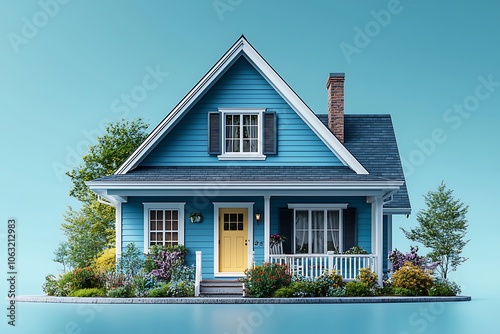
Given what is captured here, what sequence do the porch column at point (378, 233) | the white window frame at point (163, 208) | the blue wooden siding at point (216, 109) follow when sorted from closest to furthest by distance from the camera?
1. the porch column at point (378, 233)
2. the white window frame at point (163, 208)
3. the blue wooden siding at point (216, 109)

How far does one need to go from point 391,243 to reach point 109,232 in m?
12.8

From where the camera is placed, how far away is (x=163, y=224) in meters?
21.0

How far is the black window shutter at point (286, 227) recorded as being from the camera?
20.8m

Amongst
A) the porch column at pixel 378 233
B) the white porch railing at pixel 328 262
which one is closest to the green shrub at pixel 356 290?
the white porch railing at pixel 328 262

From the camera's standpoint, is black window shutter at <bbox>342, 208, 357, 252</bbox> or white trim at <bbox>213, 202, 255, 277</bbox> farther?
black window shutter at <bbox>342, 208, 357, 252</bbox>

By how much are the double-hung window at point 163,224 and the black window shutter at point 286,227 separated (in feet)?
10.9

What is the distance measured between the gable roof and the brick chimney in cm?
280

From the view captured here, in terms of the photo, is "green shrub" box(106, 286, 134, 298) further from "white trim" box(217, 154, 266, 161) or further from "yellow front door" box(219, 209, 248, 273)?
"white trim" box(217, 154, 266, 161)

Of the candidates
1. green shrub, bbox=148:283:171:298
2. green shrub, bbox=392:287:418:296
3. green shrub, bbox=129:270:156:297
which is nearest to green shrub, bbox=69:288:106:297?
green shrub, bbox=129:270:156:297

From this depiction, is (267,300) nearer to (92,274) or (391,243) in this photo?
(92,274)

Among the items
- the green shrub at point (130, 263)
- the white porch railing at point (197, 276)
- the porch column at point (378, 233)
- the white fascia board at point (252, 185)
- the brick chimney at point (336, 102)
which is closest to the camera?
the white porch railing at point (197, 276)

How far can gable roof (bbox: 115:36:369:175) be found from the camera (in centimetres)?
2067

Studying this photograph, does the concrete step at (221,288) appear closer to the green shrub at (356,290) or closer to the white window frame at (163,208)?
the white window frame at (163,208)

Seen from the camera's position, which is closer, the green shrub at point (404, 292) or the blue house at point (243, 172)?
the green shrub at point (404, 292)
